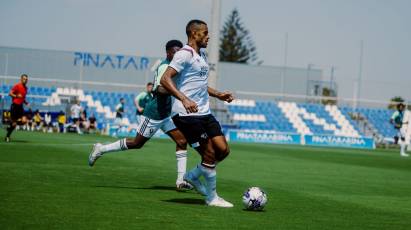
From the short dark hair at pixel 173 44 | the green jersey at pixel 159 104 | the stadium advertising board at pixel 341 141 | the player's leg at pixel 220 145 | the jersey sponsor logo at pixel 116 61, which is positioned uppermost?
the jersey sponsor logo at pixel 116 61

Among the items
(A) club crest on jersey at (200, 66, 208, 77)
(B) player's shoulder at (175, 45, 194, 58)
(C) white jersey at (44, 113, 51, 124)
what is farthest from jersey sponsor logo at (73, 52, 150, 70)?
(B) player's shoulder at (175, 45, 194, 58)

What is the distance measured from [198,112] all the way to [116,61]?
49.2 m

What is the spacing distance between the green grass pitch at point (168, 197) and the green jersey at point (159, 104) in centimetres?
113

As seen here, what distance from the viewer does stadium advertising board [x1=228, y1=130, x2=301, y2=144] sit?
4444cm

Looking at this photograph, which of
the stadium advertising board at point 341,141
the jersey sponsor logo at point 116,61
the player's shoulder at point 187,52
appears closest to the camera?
the player's shoulder at point 187,52

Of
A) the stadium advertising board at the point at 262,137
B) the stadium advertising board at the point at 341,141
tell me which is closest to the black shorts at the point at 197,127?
the stadium advertising board at the point at 262,137

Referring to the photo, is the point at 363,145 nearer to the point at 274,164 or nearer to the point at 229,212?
the point at 274,164

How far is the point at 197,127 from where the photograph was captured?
33.3 ft

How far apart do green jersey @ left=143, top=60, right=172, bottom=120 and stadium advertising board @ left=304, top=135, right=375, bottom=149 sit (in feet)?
111

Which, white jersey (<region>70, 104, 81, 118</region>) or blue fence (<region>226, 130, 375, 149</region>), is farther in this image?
blue fence (<region>226, 130, 375, 149</region>)

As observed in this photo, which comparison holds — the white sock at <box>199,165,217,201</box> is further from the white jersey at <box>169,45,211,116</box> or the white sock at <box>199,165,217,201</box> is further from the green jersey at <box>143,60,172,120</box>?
the green jersey at <box>143,60,172,120</box>

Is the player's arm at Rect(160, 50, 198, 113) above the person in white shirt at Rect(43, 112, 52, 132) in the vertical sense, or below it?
above

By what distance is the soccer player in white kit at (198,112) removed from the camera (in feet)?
33.3

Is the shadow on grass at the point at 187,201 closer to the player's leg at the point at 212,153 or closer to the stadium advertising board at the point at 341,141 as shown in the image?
the player's leg at the point at 212,153
